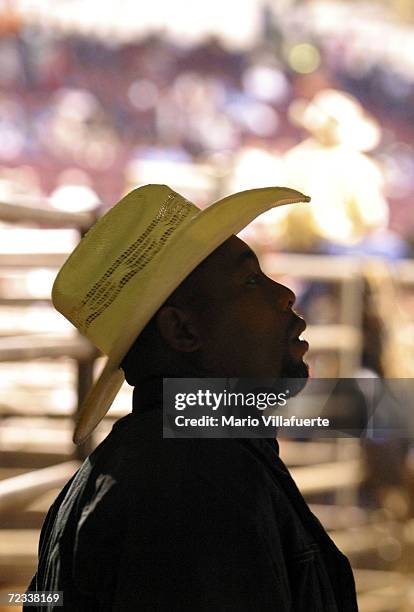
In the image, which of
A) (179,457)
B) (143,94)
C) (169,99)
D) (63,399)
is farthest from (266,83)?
(179,457)

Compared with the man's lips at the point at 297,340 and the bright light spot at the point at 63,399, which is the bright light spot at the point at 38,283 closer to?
the bright light spot at the point at 63,399

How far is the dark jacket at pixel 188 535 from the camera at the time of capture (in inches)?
39.4

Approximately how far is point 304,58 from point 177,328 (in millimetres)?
11776

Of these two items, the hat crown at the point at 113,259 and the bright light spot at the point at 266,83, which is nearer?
the hat crown at the point at 113,259

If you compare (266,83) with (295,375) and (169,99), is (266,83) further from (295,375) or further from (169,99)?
(295,375)

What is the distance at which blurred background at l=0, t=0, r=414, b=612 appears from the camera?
3.29 meters

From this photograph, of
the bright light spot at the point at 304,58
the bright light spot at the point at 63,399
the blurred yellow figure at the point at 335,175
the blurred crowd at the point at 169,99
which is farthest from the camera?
the bright light spot at the point at 304,58

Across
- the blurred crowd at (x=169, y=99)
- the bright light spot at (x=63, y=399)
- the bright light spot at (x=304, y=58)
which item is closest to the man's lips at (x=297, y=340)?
the bright light spot at (x=63, y=399)

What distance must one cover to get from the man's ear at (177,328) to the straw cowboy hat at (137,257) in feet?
0.05

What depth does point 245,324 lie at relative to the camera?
1.16 m

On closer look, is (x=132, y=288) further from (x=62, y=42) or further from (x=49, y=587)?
(x=62, y=42)

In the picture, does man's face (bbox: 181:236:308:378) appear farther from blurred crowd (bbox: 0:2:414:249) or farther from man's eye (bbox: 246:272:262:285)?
blurred crowd (bbox: 0:2:414:249)

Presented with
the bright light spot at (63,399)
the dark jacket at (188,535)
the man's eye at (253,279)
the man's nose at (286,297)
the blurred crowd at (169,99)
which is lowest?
the dark jacket at (188,535)

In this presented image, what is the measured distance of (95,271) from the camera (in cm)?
121
